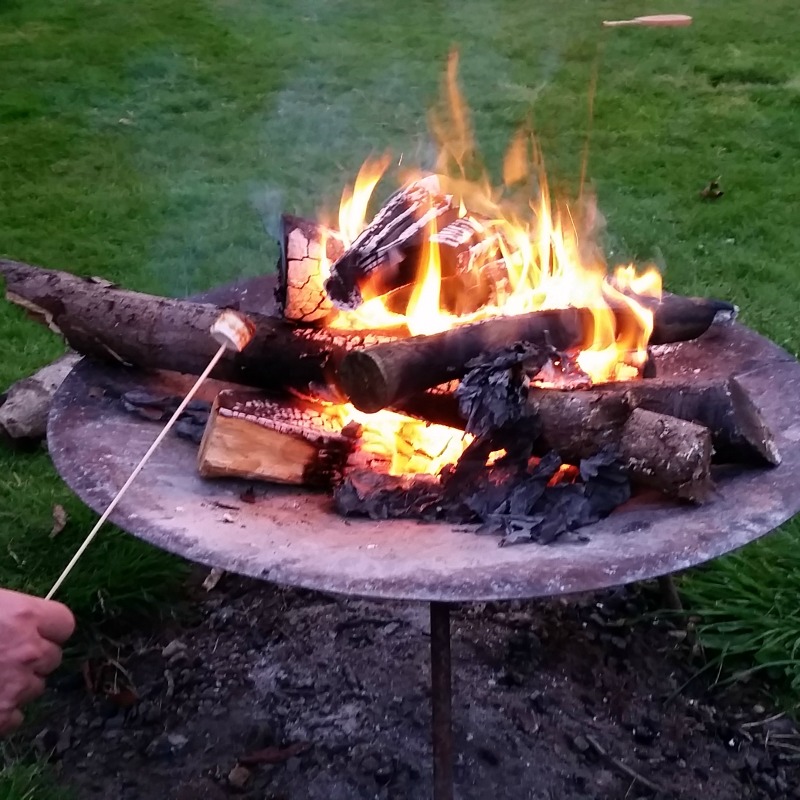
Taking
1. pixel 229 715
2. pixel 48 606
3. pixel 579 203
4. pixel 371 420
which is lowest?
pixel 229 715

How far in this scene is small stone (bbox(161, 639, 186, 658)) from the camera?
8.01 ft

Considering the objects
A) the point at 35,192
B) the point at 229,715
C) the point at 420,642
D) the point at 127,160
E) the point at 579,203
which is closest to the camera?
the point at 229,715

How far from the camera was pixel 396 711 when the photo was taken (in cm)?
227

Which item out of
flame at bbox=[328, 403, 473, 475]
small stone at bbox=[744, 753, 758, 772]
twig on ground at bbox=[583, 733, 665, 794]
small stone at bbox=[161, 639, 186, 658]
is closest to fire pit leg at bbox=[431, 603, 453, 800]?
flame at bbox=[328, 403, 473, 475]

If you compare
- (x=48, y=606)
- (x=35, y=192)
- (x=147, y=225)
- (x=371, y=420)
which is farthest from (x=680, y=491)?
(x=35, y=192)

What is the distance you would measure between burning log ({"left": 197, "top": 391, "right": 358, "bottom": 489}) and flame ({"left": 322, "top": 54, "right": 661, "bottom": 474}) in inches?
6.0

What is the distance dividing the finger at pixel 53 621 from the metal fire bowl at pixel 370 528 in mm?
202

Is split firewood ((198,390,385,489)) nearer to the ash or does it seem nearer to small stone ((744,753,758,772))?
the ash

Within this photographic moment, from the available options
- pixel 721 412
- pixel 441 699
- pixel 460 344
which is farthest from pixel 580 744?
pixel 460 344

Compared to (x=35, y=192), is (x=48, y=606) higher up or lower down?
higher up

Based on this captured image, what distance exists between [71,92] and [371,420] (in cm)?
469

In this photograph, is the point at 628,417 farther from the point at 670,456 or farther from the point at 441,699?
the point at 441,699

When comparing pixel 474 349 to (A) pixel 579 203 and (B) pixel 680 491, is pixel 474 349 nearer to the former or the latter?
(B) pixel 680 491

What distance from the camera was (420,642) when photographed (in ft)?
8.07
